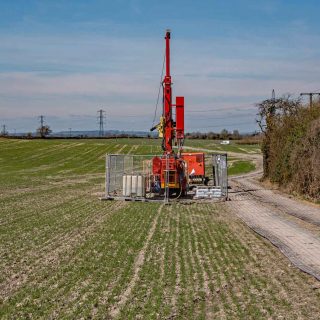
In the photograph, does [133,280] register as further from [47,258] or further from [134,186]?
[134,186]

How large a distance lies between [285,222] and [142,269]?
9.39 metres

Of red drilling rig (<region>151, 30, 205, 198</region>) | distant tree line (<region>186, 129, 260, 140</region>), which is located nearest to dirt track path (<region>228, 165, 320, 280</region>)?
red drilling rig (<region>151, 30, 205, 198</region>)

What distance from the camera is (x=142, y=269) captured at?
11789 millimetres

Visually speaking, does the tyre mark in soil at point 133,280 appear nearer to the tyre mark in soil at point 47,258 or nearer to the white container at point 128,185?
the tyre mark in soil at point 47,258

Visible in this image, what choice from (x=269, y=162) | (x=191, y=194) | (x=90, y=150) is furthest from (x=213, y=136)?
(x=191, y=194)

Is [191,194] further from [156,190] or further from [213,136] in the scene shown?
[213,136]

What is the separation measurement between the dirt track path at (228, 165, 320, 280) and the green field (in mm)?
477

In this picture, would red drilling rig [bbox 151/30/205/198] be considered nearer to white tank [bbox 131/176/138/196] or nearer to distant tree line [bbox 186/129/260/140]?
white tank [bbox 131/176/138/196]

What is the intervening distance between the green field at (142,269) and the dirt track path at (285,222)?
477mm

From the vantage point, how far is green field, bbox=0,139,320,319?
9031mm

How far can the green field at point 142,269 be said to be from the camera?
9.03m

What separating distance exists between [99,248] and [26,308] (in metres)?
5.20

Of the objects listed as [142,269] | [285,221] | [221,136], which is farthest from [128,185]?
[221,136]

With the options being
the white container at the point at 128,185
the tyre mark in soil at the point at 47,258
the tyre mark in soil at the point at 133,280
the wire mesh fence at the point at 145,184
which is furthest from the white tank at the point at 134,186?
the tyre mark in soil at the point at 133,280
